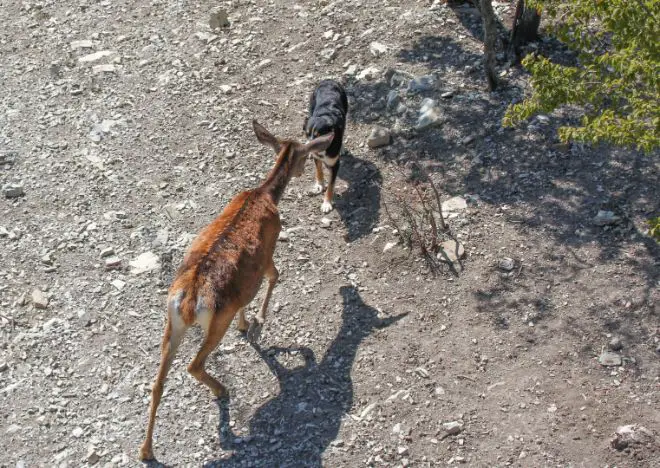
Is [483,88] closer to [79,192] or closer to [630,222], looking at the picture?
Answer: [630,222]

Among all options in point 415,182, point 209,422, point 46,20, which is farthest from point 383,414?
point 46,20

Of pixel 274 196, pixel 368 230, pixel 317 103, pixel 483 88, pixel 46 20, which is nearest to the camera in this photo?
pixel 274 196

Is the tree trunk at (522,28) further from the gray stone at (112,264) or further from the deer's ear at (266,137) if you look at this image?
the gray stone at (112,264)

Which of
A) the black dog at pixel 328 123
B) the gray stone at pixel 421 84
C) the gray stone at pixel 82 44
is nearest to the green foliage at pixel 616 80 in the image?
the black dog at pixel 328 123

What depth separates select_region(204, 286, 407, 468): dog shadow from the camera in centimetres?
738

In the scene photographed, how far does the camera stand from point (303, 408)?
7723 mm

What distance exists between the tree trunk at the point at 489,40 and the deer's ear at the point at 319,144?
272 centimetres

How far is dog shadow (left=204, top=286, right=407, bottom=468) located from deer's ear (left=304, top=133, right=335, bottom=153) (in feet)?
6.06

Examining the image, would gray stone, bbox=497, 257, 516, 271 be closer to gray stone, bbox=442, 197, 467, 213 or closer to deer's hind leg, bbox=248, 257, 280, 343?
gray stone, bbox=442, 197, 467, 213

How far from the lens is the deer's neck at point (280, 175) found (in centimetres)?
861

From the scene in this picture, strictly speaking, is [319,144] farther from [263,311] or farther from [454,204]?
[263,311]

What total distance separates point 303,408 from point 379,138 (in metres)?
4.06

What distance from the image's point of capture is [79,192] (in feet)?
34.6

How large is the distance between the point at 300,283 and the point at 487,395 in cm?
247
